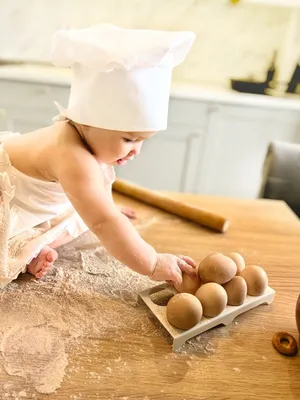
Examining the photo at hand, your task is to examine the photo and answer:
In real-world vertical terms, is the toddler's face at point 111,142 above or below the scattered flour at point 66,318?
above

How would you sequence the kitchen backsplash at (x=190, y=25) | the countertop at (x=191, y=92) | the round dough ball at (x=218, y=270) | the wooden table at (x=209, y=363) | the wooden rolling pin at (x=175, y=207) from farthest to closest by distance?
the kitchen backsplash at (x=190, y=25), the countertop at (x=191, y=92), the wooden rolling pin at (x=175, y=207), the round dough ball at (x=218, y=270), the wooden table at (x=209, y=363)

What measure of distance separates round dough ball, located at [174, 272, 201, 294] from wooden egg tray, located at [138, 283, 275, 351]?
2cm

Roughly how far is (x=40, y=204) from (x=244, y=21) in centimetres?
184

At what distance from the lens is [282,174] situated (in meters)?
1.20

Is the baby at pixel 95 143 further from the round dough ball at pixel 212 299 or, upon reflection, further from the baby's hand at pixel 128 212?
the baby's hand at pixel 128 212

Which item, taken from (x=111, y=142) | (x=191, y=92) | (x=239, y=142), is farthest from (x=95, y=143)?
(x=239, y=142)

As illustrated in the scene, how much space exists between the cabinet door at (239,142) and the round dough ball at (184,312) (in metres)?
1.50

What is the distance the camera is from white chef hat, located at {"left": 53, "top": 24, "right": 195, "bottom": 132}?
22.0 inches

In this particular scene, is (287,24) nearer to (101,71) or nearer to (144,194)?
(144,194)

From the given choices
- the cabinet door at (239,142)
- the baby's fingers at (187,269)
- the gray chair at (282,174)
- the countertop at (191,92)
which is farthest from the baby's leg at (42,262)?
the cabinet door at (239,142)

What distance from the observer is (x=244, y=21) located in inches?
85.6

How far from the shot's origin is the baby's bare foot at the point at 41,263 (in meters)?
0.68

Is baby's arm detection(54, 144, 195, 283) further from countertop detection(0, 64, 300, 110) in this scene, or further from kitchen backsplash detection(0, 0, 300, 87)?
kitchen backsplash detection(0, 0, 300, 87)

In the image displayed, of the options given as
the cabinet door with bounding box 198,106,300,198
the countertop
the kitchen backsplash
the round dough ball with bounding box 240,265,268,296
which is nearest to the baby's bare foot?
the round dough ball with bounding box 240,265,268,296
